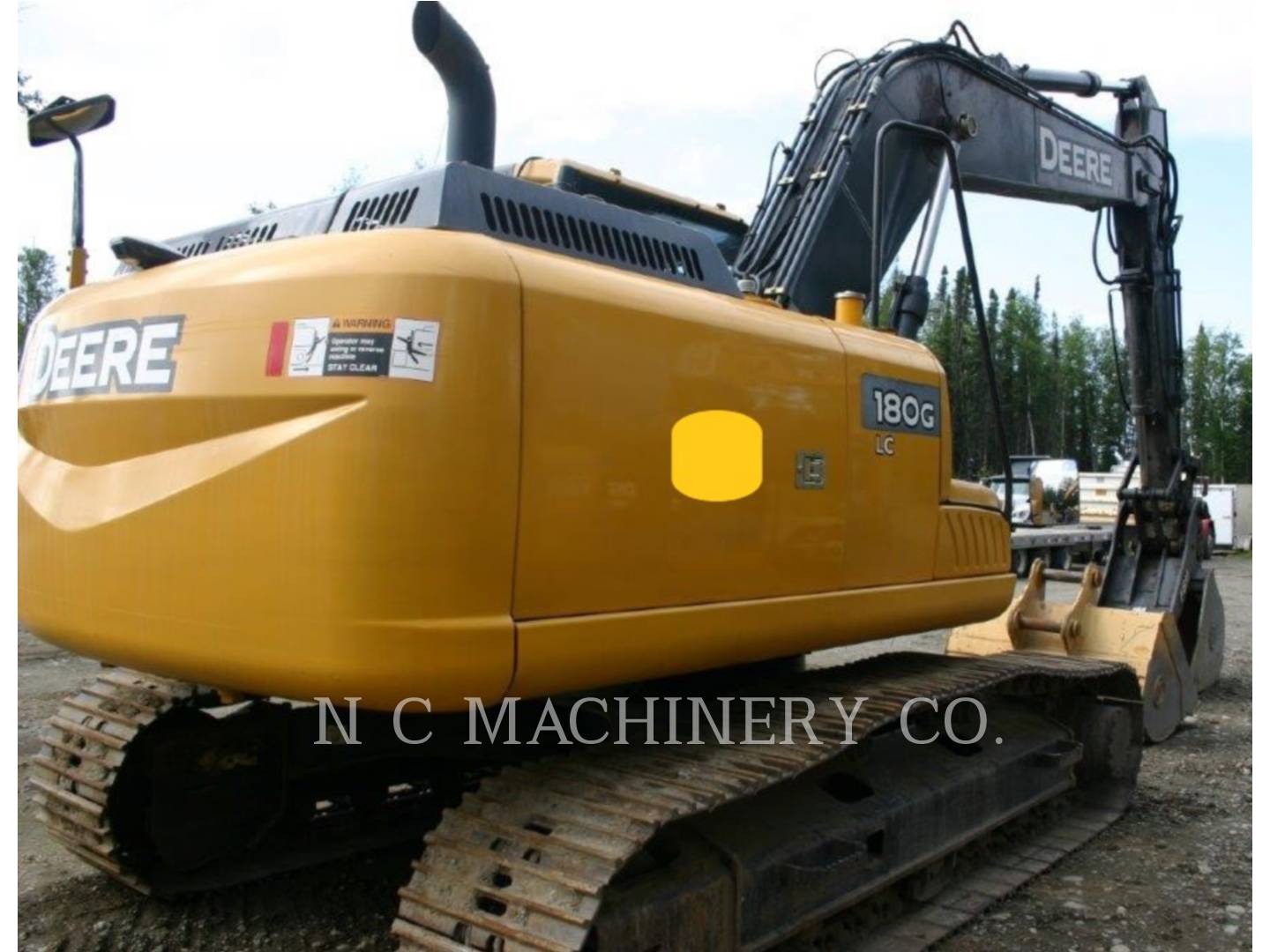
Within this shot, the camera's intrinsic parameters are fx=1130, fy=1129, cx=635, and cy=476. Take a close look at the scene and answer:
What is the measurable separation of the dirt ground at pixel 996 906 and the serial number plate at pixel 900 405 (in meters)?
1.67

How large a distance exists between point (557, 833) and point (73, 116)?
8.04ft

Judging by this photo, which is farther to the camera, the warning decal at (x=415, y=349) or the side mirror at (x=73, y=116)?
the side mirror at (x=73, y=116)

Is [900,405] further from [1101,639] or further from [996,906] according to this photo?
[1101,639]

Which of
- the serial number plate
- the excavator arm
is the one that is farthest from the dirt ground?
the serial number plate

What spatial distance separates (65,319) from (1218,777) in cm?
555

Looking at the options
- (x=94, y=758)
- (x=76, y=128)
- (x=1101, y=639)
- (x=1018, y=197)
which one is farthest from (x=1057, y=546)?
(x=76, y=128)

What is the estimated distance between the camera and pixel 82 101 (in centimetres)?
322

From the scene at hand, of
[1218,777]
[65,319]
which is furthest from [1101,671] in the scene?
[65,319]

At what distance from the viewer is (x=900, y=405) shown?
11.8 ft

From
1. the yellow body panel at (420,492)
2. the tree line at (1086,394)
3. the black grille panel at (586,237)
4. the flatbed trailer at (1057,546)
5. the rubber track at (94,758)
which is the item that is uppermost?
the tree line at (1086,394)

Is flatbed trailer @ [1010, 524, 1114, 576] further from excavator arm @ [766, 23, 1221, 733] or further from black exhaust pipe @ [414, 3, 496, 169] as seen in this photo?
black exhaust pipe @ [414, 3, 496, 169]

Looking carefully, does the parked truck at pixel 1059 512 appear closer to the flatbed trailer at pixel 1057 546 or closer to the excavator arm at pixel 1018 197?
the flatbed trailer at pixel 1057 546

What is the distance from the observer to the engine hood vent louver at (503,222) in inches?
109

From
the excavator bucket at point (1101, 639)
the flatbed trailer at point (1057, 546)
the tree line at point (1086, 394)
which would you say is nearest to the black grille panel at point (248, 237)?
the excavator bucket at point (1101, 639)
